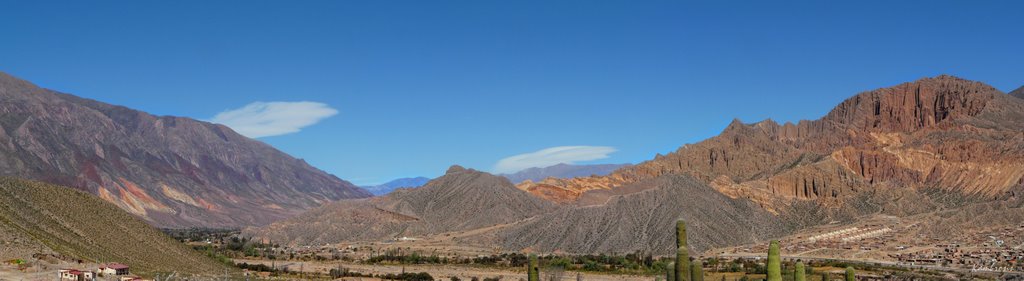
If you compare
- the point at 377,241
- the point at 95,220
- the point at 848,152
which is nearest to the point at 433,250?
the point at 377,241

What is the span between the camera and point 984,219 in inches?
4936

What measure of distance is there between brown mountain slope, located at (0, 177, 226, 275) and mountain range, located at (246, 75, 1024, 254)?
56.0 metres

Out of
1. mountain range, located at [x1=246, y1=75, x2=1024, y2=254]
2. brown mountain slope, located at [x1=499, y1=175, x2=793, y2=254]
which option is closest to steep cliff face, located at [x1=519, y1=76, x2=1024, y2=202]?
mountain range, located at [x1=246, y1=75, x2=1024, y2=254]

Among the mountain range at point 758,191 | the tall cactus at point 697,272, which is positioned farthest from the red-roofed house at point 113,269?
the mountain range at point 758,191

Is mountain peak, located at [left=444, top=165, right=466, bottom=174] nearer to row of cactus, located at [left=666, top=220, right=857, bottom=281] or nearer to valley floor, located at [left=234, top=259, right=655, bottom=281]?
valley floor, located at [left=234, top=259, right=655, bottom=281]

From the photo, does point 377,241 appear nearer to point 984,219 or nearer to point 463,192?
point 463,192

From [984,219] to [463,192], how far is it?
248ft

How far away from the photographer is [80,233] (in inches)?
2581

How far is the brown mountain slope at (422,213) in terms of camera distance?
147 meters

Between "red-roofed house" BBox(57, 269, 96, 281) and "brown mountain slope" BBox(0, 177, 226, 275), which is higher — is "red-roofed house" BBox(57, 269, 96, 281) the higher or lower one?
the lower one

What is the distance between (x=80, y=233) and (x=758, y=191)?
106708mm

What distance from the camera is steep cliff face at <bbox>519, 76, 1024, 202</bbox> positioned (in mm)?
153375

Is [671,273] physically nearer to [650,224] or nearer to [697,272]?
[697,272]

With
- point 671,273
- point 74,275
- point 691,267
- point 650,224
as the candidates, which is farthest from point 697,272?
point 650,224
